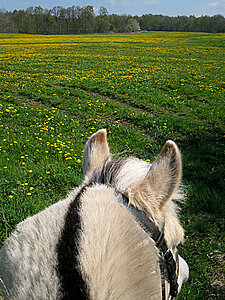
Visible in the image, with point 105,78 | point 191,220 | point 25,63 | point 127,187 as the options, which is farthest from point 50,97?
point 25,63

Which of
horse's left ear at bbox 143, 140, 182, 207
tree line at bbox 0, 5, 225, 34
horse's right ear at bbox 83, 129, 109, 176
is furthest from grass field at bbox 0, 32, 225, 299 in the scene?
tree line at bbox 0, 5, 225, 34

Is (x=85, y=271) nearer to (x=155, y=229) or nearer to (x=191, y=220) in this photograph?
(x=155, y=229)

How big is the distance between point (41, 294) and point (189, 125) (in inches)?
270

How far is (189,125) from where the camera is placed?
6992 millimetres

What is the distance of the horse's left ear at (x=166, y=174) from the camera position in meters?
1.08

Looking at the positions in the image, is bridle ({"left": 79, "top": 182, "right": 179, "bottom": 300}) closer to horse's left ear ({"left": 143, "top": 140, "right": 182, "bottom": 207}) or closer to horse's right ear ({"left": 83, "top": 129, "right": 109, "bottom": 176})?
horse's left ear ({"left": 143, "top": 140, "right": 182, "bottom": 207})

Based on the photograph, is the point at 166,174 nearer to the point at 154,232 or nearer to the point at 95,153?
the point at 154,232

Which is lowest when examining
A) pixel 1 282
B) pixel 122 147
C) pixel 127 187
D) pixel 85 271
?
pixel 122 147

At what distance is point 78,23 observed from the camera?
87250 mm

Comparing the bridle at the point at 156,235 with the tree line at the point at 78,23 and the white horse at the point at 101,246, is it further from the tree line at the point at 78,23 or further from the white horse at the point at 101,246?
the tree line at the point at 78,23

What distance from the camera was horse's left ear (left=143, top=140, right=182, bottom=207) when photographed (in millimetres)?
1085

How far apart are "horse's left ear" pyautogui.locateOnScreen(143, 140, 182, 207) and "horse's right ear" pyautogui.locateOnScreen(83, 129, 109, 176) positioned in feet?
1.17

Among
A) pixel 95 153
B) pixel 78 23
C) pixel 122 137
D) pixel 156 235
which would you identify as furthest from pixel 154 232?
pixel 78 23

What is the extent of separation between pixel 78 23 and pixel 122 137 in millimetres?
94454
